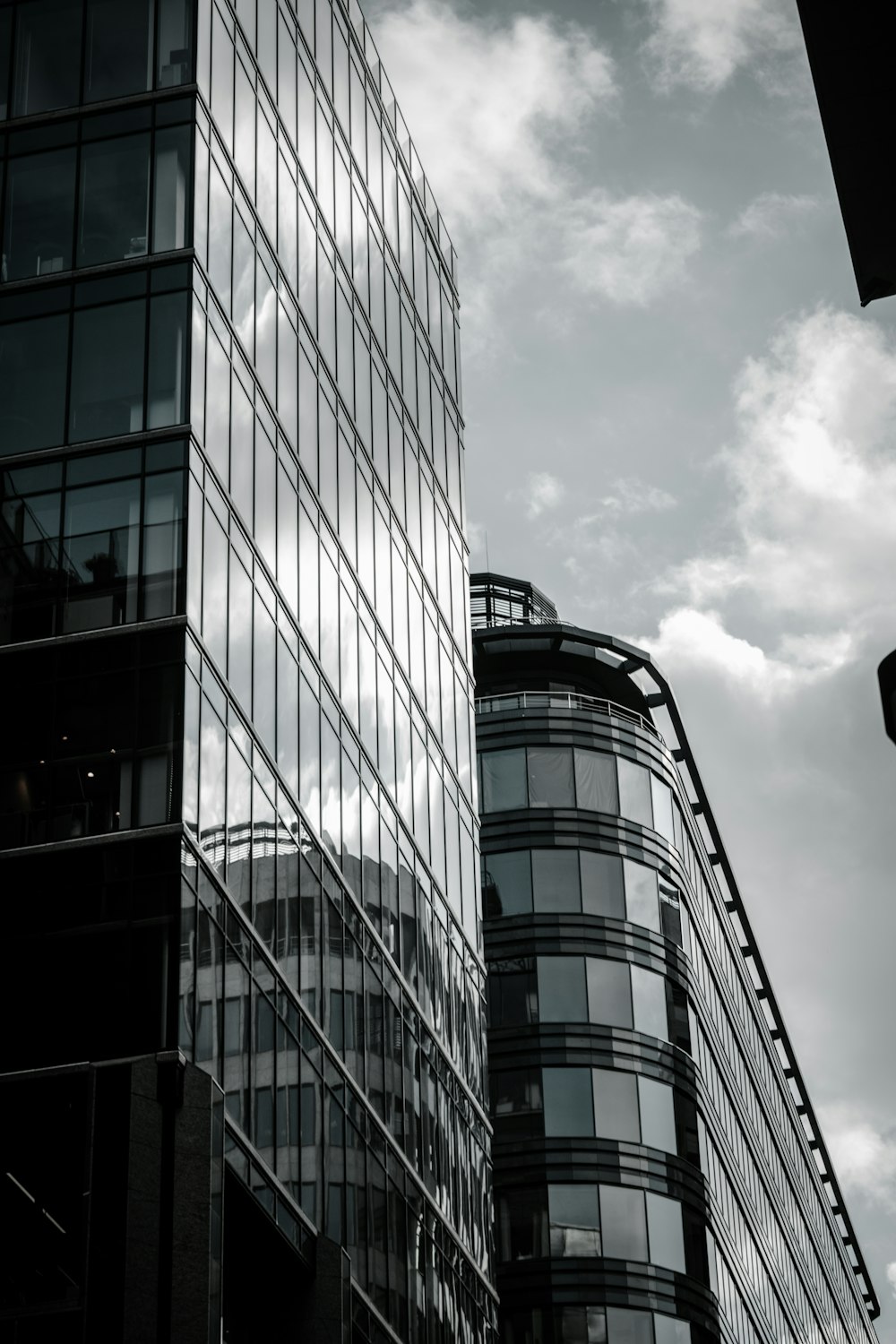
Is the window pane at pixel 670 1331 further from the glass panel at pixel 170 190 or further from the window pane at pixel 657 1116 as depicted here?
the glass panel at pixel 170 190

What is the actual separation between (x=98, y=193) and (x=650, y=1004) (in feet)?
125

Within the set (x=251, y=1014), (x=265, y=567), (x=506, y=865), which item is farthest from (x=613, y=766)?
(x=251, y=1014)

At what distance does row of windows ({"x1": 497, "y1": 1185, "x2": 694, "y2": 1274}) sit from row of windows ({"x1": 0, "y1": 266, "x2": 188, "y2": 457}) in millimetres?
35253

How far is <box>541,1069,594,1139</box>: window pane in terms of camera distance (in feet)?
217

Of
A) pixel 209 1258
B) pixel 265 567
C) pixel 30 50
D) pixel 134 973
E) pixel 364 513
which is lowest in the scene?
pixel 209 1258

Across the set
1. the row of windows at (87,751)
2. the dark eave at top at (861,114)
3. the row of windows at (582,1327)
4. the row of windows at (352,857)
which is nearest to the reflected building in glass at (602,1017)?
the row of windows at (582,1327)

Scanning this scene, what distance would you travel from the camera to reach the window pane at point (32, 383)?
3884cm

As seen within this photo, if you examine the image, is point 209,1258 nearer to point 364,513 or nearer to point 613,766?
point 364,513

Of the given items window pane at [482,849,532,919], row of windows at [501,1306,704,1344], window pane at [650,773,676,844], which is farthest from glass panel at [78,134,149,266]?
window pane at [650,773,676,844]

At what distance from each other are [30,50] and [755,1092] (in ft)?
207

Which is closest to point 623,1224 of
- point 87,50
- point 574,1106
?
point 574,1106

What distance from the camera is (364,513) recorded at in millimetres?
50125

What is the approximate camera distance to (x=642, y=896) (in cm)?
7138

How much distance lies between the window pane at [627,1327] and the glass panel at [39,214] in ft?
126
